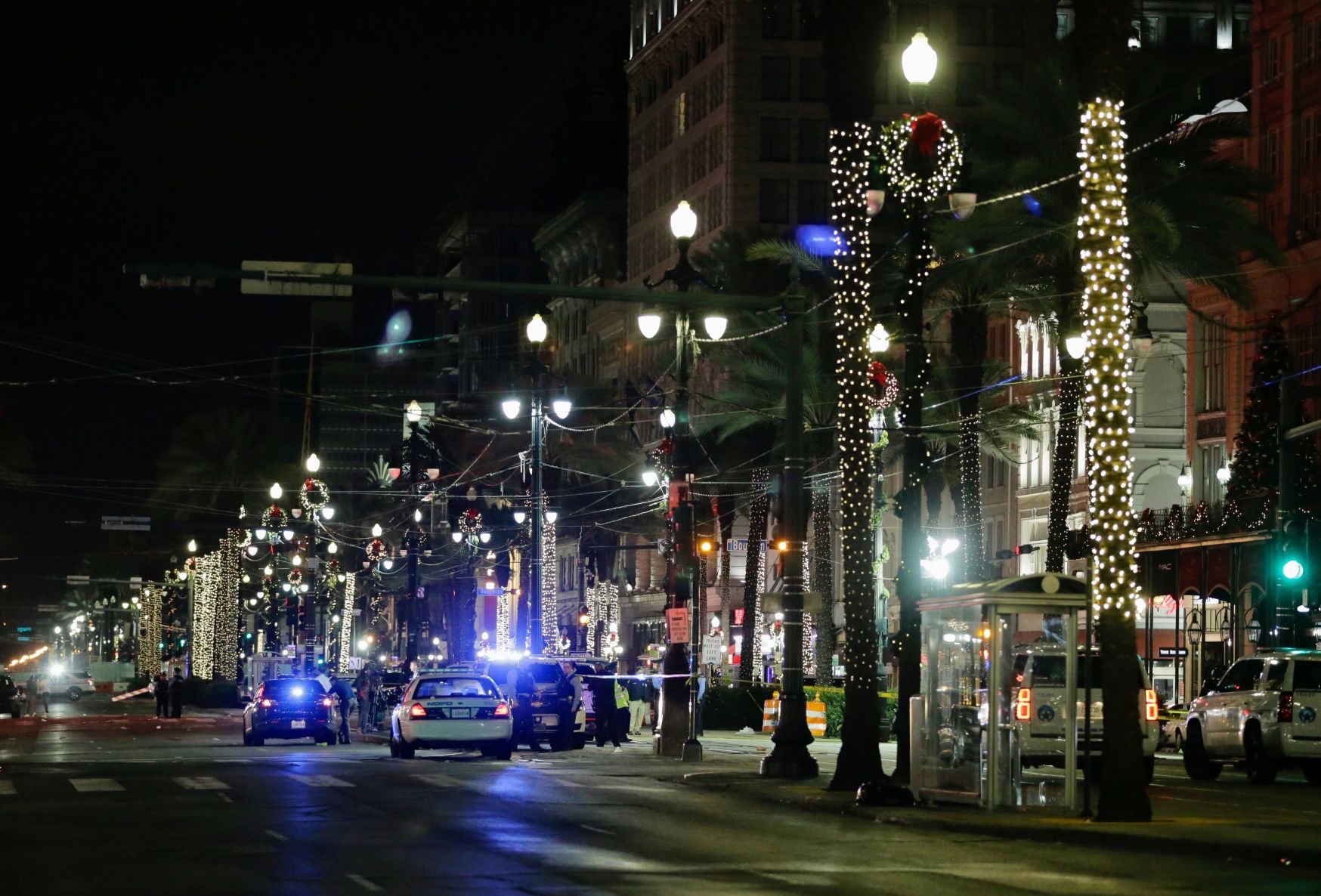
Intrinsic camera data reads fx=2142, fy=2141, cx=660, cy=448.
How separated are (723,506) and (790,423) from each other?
45942mm

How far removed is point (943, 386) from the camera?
5653cm

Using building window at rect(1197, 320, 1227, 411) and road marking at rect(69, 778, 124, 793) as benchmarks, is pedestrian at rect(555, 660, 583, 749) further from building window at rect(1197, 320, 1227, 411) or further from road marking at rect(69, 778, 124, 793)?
building window at rect(1197, 320, 1227, 411)

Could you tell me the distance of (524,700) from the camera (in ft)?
143

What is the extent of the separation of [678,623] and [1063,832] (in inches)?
599

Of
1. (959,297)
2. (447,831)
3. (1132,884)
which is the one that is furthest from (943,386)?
(1132,884)

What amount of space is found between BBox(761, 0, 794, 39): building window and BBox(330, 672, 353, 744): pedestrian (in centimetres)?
5305

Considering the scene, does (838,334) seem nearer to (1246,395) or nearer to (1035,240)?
(1035,240)

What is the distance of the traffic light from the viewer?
40.2 m

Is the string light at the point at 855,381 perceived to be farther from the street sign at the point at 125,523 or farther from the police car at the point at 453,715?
the street sign at the point at 125,523

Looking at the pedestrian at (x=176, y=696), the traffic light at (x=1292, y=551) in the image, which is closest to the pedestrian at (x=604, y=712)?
the traffic light at (x=1292, y=551)

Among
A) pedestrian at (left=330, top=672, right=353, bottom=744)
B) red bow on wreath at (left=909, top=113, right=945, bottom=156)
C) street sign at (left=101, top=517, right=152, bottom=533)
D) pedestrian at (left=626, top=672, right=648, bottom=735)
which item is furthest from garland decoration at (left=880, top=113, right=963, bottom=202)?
street sign at (left=101, top=517, right=152, bottom=533)

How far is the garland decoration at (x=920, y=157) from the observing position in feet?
88.4

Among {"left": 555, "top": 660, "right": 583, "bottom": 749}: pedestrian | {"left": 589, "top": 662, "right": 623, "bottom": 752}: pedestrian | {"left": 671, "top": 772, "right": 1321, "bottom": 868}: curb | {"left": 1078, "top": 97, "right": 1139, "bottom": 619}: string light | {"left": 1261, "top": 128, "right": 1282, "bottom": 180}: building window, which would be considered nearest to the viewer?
{"left": 671, "top": 772, "right": 1321, "bottom": 868}: curb

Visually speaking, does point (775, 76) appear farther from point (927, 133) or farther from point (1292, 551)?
point (927, 133)
